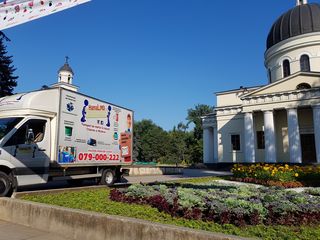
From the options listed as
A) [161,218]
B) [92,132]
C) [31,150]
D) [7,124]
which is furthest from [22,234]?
[92,132]

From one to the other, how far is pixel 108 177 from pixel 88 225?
964 centimetres

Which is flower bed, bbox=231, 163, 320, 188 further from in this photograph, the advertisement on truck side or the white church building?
the white church building

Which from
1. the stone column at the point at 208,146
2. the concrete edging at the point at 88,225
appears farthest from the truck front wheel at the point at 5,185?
the stone column at the point at 208,146

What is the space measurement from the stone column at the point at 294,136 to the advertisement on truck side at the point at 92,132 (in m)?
22.5

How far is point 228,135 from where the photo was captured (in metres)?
40.5

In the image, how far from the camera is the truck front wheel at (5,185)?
31.8 feet

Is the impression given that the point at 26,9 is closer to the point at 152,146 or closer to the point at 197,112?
the point at 152,146

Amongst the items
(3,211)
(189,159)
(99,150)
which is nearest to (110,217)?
(3,211)

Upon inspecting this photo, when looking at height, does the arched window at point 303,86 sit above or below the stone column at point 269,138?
above

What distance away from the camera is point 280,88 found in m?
35.1

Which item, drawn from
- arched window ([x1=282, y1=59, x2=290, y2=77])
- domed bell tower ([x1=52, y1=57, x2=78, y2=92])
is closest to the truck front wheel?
arched window ([x1=282, y1=59, x2=290, y2=77])

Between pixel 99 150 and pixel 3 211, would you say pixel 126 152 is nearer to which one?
pixel 99 150

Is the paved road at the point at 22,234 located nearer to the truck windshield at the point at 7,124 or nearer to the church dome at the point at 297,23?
the truck windshield at the point at 7,124

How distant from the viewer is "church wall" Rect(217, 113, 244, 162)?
39125 millimetres
